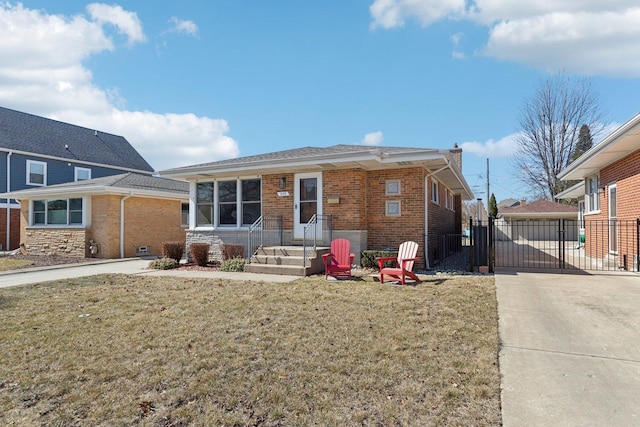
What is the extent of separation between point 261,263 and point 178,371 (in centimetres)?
672

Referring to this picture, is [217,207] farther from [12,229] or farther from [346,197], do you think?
[12,229]

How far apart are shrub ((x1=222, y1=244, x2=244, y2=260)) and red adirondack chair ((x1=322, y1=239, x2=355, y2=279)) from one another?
360 centimetres

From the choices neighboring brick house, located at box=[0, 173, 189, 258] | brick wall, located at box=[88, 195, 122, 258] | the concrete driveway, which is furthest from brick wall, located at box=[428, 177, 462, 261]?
brick wall, located at box=[88, 195, 122, 258]

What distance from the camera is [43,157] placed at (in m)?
22.3

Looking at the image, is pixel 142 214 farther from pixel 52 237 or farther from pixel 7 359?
pixel 7 359

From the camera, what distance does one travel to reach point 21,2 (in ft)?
27.4

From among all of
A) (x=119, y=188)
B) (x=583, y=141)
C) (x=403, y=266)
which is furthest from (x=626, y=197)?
(x=583, y=141)

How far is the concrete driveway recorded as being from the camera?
2637 millimetres

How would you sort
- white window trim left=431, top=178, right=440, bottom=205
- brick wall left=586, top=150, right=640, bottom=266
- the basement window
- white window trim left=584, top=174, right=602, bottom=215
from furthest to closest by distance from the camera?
white window trim left=584, top=174, right=602, bottom=215, white window trim left=431, top=178, right=440, bottom=205, the basement window, brick wall left=586, top=150, right=640, bottom=266

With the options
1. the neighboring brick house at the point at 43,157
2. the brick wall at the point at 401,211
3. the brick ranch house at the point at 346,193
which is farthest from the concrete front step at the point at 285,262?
the neighboring brick house at the point at 43,157

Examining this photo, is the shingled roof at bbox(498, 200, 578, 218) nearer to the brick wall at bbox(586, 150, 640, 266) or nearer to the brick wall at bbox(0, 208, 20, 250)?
the brick wall at bbox(586, 150, 640, 266)

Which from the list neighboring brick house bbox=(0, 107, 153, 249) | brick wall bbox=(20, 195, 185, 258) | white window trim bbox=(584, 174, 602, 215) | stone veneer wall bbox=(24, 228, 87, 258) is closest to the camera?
white window trim bbox=(584, 174, 602, 215)

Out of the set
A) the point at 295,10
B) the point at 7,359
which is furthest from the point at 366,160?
the point at 7,359

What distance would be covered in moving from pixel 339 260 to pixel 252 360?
17.3 feet
